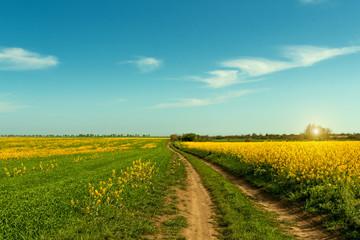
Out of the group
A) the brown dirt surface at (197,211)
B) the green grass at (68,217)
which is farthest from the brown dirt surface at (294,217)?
the green grass at (68,217)

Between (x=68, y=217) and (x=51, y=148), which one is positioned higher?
(x=68, y=217)

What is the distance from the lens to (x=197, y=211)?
9953 mm

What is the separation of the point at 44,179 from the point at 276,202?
1415cm

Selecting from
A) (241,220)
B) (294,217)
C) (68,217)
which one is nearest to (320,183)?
(294,217)

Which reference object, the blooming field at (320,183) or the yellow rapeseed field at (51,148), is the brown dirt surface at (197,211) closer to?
the blooming field at (320,183)

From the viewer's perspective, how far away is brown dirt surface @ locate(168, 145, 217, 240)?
754 cm

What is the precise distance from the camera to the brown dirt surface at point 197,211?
297 inches

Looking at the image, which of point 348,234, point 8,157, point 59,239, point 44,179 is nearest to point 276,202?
point 348,234

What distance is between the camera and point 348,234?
7191 millimetres

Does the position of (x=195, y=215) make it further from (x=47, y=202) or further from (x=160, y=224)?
(x=47, y=202)

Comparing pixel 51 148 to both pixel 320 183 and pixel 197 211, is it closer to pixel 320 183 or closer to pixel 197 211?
pixel 197 211

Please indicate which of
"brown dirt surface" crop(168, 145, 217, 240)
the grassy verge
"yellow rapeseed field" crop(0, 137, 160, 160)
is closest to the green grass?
"brown dirt surface" crop(168, 145, 217, 240)

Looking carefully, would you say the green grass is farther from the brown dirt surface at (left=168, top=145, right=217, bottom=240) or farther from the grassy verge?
the grassy verge

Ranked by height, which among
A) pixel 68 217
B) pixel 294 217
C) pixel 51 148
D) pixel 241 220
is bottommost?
pixel 51 148
